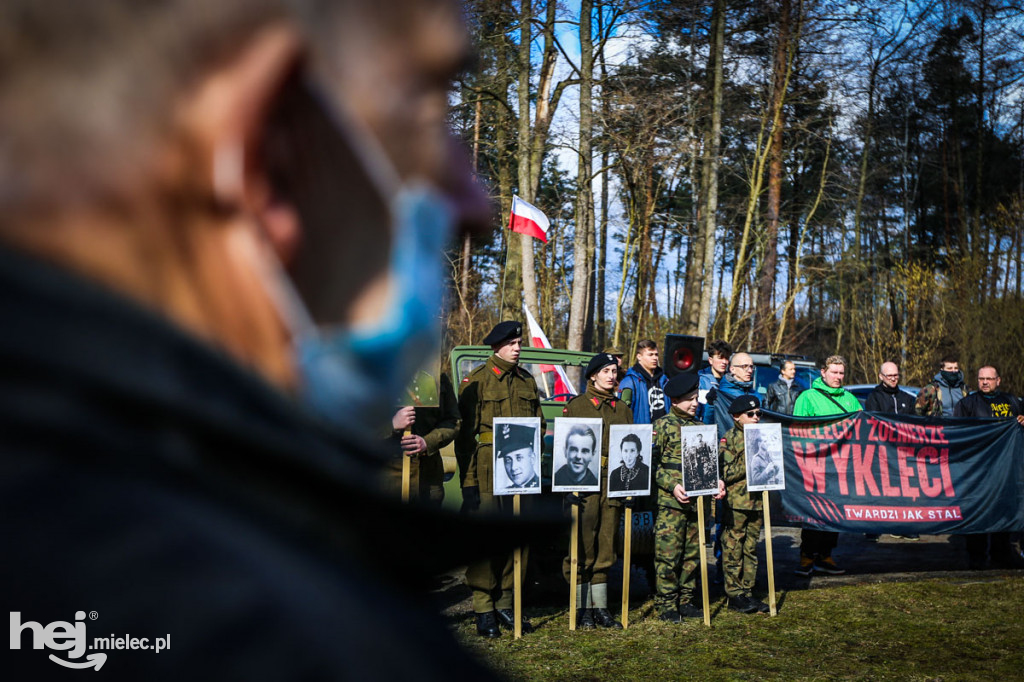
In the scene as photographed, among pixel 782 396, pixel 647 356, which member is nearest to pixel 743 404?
pixel 647 356

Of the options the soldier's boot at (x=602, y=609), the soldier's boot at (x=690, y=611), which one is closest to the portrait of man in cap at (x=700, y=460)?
the soldier's boot at (x=690, y=611)

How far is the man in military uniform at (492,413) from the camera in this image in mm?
6828

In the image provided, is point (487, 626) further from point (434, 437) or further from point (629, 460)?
point (629, 460)

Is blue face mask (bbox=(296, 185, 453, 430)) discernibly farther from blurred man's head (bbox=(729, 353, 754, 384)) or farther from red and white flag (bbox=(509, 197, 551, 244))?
red and white flag (bbox=(509, 197, 551, 244))

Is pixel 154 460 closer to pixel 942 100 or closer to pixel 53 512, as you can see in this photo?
pixel 53 512

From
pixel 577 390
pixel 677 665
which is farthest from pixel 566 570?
pixel 577 390

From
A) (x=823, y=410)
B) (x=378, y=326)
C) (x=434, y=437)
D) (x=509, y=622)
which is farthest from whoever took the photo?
(x=823, y=410)

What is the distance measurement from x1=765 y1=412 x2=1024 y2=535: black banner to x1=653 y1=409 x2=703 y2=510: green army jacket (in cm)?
146

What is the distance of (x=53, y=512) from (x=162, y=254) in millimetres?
147

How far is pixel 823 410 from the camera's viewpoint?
8898 millimetres

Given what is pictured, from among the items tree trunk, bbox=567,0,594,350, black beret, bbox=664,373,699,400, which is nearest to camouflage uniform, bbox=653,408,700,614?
black beret, bbox=664,373,699,400

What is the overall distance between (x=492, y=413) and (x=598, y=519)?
124 cm

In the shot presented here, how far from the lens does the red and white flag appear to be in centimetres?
1158

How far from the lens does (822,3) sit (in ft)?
60.2
